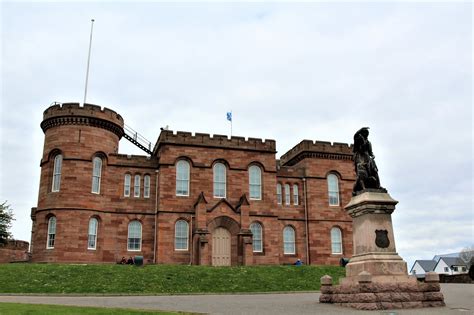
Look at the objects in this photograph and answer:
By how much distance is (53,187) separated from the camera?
34.4 m

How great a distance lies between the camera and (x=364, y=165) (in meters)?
17.1

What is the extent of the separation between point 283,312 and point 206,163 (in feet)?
79.8

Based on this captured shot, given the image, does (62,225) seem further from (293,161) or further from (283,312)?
(283,312)

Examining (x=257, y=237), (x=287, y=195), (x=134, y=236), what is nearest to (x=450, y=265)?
(x=287, y=195)

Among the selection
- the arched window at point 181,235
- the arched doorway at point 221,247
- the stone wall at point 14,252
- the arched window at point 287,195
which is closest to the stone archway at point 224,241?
the arched doorway at point 221,247

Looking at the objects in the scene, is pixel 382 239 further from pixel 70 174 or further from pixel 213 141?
pixel 70 174

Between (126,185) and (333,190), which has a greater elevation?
(333,190)

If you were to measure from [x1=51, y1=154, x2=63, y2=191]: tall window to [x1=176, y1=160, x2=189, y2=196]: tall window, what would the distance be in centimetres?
884

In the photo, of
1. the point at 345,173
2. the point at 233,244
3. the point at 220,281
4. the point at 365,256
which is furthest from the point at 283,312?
the point at 345,173

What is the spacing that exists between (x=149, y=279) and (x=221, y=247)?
11.8 meters

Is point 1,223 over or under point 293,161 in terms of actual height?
under

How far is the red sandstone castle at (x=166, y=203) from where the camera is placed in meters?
33.5

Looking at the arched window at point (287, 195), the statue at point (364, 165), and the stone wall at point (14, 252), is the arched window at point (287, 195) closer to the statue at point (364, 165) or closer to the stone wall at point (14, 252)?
the statue at point (364, 165)

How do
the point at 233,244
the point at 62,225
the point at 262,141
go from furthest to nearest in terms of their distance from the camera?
the point at 262,141 → the point at 233,244 → the point at 62,225
